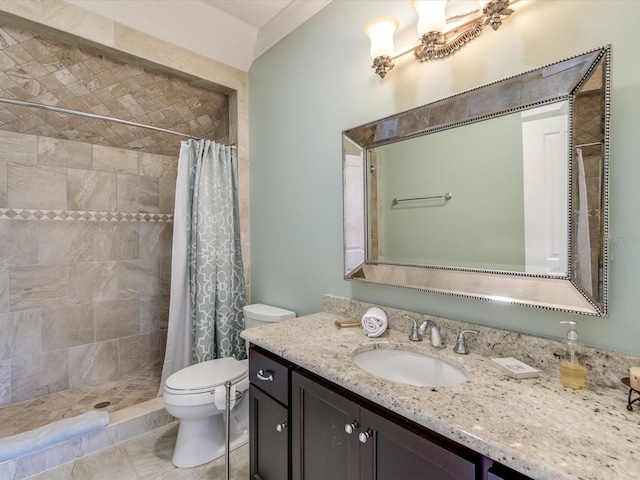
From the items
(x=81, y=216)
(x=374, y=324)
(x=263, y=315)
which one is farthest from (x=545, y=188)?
(x=81, y=216)

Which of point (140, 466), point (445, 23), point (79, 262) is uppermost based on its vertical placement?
point (445, 23)

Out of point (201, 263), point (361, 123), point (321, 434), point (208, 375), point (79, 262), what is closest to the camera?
point (321, 434)

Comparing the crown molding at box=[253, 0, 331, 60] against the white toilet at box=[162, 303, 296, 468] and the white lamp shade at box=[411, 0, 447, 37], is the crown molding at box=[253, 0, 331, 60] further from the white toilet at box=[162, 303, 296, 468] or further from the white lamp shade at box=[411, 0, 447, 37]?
the white toilet at box=[162, 303, 296, 468]

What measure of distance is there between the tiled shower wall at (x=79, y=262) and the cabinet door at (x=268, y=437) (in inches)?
75.7

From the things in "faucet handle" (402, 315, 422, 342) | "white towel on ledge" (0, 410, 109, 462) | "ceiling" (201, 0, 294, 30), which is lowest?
"white towel on ledge" (0, 410, 109, 462)

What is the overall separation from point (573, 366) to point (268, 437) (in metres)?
1.15

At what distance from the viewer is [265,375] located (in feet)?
4.57

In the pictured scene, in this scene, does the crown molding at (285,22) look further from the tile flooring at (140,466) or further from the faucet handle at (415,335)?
the tile flooring at (140,466)

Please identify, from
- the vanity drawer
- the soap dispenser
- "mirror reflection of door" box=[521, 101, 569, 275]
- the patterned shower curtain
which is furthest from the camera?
the patterned shower curtain

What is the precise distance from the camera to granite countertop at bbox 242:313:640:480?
624 mm

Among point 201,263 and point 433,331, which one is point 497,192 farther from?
point 201,263

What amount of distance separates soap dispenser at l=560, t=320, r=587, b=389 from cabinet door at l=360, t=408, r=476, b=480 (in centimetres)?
42

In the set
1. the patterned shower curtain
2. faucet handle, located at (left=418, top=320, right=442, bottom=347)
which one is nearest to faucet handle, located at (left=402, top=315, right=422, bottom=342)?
faucet handle, located at (left=418, top=320, right=442, bottom=347)

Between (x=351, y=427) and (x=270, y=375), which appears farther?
(x=270, y=375)
